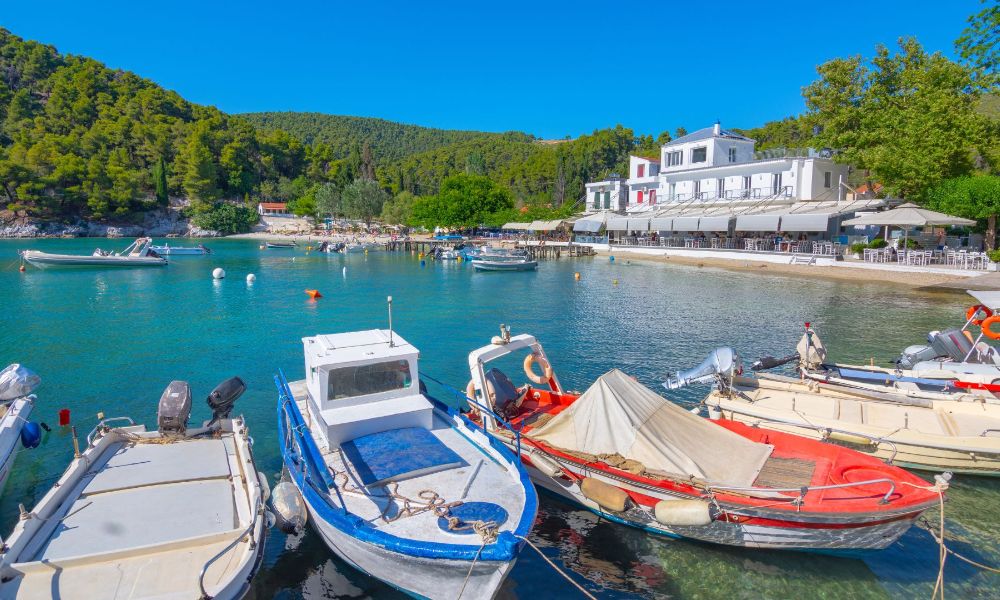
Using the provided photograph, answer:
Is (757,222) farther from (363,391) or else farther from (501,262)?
(363,391)

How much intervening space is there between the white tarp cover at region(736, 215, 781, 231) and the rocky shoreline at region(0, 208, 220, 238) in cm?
9527

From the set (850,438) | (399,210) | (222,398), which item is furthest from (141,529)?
(399,210)

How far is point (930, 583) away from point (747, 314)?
21326mm

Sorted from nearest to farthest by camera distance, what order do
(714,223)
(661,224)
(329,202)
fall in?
(714,223) → (661,224) → (329,202)

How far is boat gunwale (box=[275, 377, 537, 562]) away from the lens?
6.80 meters

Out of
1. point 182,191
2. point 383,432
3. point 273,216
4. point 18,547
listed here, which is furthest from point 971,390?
point 182,191

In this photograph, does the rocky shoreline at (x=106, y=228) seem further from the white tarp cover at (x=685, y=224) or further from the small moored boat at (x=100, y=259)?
the white tarp cover at (x=685, y=224)

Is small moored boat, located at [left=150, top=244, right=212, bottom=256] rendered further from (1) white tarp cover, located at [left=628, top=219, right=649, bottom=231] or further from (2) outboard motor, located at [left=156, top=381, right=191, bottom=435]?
(2) outboard motor, located at [left=156, top=381, right=191, bottom=435]

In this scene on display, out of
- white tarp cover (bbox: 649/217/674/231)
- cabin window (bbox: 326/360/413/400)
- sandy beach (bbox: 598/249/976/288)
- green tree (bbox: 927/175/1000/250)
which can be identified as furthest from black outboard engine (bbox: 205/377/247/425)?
white tarp cover (bbox: 649/217/674/231)

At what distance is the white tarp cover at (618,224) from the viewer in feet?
204

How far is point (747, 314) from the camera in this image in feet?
93.9

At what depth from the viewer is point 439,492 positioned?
8336mm

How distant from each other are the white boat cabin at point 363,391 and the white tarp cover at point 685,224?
47.2 meters

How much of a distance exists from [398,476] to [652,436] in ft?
13.9
